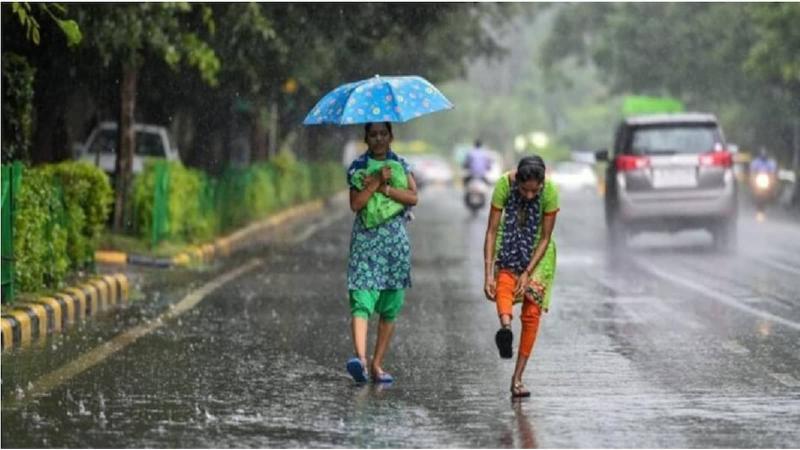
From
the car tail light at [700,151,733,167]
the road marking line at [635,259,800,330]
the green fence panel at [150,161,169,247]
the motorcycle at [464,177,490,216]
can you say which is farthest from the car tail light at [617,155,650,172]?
the motorcycle at [464,177,490,216]

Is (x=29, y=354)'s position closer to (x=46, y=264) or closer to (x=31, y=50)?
(x=46, y=264)

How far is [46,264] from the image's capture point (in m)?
17.0

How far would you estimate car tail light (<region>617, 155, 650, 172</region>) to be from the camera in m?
26.0

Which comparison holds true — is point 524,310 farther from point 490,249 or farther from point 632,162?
point 632,162

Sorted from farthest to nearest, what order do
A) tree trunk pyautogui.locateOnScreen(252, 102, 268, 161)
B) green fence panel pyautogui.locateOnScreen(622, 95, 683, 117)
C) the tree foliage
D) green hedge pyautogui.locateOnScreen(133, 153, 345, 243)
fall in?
green fence panel pyautogui.locateOnScreen(622, 95, 683, 117) < the tree foliage < tree trunk pyautogui.locateOnScreen(252, 102, 268, 161) < green hedge pyautogui.locateOnScreen(133, 153, 345, 243)

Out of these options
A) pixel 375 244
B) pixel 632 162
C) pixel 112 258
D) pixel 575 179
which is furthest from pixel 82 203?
pixel 575 179

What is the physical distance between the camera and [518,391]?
1071 cm

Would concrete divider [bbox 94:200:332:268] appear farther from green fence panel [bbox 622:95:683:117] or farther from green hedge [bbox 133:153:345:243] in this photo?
green fence panel [bbox 622:95:683:117]

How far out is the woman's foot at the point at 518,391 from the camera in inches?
421

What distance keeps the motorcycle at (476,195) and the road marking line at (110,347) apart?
22.0 metres

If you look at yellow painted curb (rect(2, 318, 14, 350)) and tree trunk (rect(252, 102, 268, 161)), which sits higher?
tree trunk (rect(252, 102, 268, 161))

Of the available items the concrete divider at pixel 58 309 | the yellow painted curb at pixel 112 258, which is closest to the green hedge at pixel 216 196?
the yellow painted curb at pixel 112 258

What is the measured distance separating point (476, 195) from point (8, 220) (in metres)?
26.9

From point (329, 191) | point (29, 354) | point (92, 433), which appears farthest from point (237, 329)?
point (329, 191)
